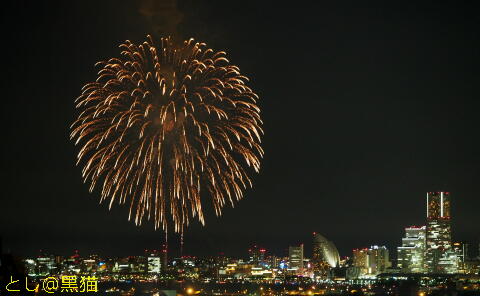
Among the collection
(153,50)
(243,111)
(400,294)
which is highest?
(153,50)

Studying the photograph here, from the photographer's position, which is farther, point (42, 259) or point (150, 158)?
point (42, 259)

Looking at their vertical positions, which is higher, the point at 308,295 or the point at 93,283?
the point at 93,283

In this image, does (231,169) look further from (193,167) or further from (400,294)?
(400,294)

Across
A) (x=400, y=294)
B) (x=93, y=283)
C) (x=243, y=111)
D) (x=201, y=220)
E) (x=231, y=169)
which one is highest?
(x=243, y=111)

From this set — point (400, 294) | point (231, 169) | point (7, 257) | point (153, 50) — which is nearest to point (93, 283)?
point (231, 169)

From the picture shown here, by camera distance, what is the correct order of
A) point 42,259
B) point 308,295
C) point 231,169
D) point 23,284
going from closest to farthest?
point 23,284, point 231,169, point 308,295, point 42,259

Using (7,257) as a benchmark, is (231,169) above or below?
above

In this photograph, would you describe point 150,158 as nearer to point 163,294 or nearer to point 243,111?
point 243,111

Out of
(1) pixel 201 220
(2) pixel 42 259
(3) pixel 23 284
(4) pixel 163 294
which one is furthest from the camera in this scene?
(2) pixel 42 259

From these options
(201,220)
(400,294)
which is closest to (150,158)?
(201,220)
